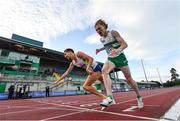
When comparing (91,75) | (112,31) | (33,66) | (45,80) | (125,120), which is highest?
(33,66)

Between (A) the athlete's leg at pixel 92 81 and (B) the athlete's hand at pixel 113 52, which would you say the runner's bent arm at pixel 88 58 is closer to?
(A) the athlete's leg at pixel 92 81

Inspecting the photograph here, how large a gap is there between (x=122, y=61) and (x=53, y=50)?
3626 cm

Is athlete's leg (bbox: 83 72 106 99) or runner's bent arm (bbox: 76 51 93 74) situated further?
athlete's leg (bbox: 83 72 106 99)

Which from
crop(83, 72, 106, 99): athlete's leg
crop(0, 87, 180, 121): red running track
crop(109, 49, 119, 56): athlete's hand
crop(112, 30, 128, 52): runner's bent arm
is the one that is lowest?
crop(0, 87, 180, 121): red running track

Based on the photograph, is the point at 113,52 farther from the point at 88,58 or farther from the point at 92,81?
the point at 92,81

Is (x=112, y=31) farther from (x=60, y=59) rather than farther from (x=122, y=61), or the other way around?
(x=60, y=59)

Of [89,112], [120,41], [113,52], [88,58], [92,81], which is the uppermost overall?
[120,41]

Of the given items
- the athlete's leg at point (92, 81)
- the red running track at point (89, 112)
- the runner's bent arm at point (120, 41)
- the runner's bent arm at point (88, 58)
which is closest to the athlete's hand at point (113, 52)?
the runner's bent arm at point (120, 41)

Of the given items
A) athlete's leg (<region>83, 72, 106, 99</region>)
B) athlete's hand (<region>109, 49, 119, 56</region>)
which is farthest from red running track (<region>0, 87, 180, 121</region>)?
athlete's hand (<region>109, 49, 119, 56</region>)

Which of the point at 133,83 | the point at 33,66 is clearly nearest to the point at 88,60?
the point at 133,83

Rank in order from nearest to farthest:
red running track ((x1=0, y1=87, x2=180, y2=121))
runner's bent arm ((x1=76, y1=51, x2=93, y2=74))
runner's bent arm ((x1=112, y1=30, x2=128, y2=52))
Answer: red running track ((x1=0, y1=87, x2=180, y2=121))
runner's bent arm ((x1=112, y1=30, x2=128, y2=52))
runner's bent arm ((x1=76, y1=51, x2=93, y2=74))

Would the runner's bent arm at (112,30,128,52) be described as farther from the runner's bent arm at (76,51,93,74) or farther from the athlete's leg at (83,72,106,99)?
the athlete's leg at (83,72,106,99)

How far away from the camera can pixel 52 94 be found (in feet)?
80.2

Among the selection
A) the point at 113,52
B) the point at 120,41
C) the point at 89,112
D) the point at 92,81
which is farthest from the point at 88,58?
the point at 89,112
